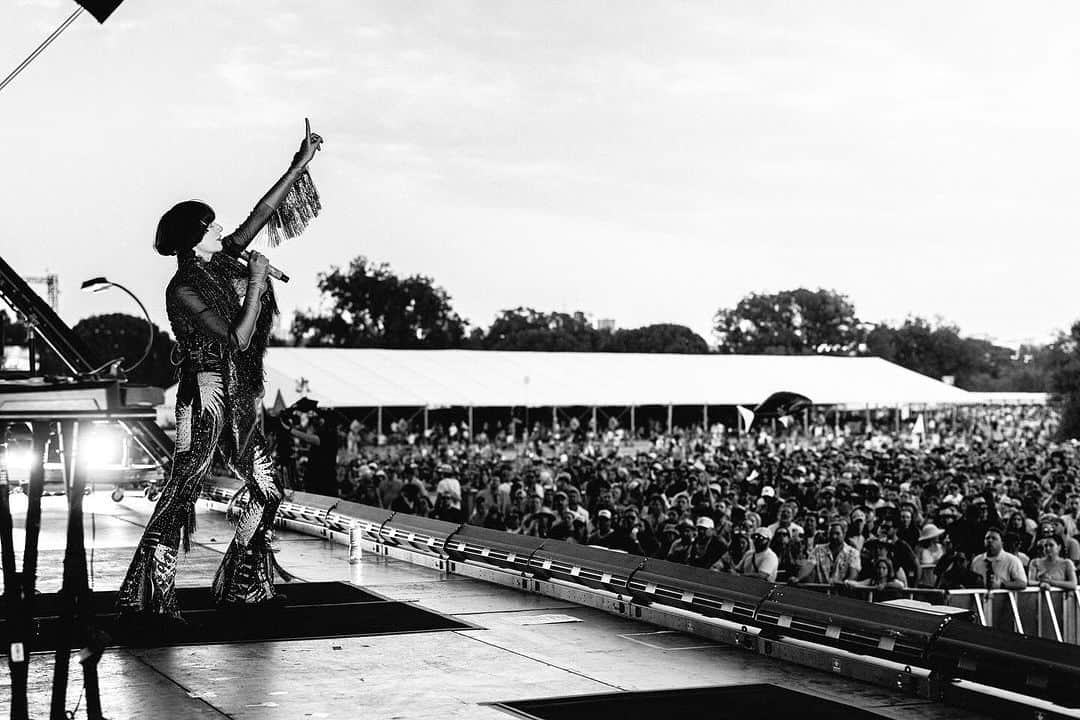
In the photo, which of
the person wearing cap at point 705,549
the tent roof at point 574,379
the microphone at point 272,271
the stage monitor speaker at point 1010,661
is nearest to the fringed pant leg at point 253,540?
the microphone at point 272,271

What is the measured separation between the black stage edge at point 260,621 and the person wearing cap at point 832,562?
436 centimetres

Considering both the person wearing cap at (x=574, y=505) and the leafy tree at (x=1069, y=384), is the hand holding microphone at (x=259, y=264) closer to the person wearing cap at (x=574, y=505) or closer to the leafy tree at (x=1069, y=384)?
the person wearing cap at (x=574, y=505)

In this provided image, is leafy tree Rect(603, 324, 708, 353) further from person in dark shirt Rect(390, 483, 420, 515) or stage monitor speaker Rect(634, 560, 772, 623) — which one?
stage monitor speaker Rect(634, 560, 772, 623)

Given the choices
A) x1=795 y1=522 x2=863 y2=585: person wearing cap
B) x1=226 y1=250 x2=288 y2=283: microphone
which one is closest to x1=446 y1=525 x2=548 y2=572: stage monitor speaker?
x1=795 y1=522 x2=863 y2=585: person wearing cap

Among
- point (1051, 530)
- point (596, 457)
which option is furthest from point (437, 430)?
point (1051, 530)

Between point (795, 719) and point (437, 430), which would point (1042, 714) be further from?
point (437, 430)

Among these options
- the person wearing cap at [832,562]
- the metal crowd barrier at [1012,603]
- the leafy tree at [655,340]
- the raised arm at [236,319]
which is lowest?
the metal crowd barrier at [1012,603]

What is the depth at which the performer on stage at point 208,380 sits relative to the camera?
29.6 ft

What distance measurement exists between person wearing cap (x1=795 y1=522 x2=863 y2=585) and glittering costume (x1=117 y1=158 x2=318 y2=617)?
5486mm

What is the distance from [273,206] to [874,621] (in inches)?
207

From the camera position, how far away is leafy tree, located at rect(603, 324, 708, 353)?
356 feet

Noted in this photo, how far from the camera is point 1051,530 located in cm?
1295

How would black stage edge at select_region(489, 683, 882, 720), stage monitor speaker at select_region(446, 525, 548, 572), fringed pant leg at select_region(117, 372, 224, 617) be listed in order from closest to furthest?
1. black stage edge at select_region(489, 683, 882, 720)
2. fringed pant leg at select_region(117, 372, 224, 617)
3. stage monitor speaker at select_region(446, 525, 548, 572)

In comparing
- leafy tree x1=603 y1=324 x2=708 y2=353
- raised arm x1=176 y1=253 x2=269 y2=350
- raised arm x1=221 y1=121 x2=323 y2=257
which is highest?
leafy tree x1=603 y1=324 x2=708 y2=353
